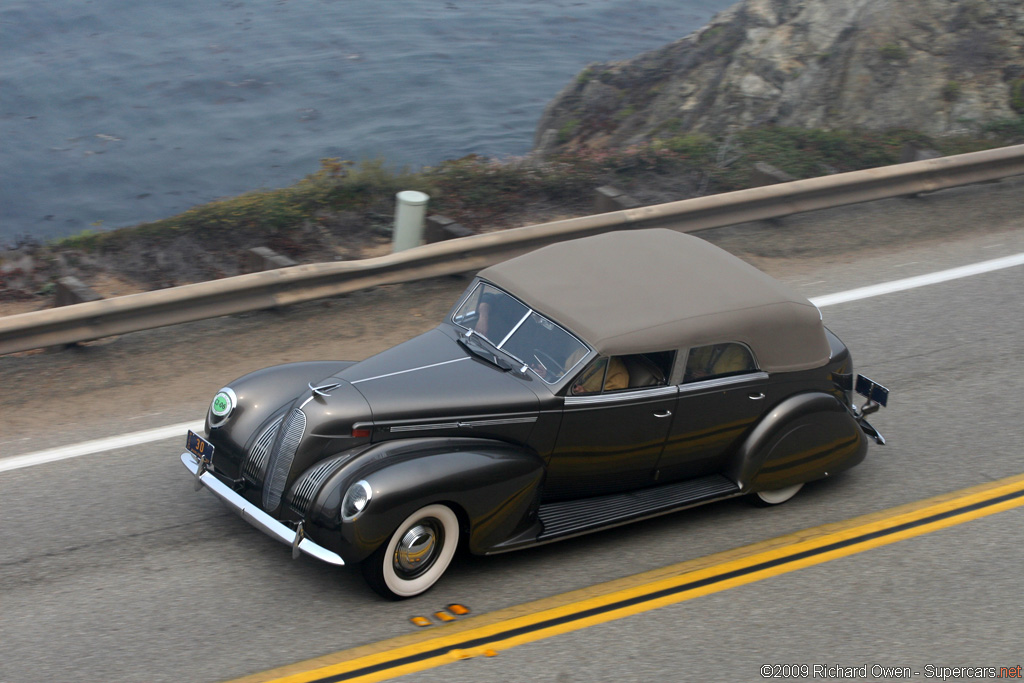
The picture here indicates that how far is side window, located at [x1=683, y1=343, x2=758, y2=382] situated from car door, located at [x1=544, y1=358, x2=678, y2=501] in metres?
0.19

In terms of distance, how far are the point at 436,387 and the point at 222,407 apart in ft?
4.59

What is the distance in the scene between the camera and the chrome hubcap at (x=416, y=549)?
18.0ft

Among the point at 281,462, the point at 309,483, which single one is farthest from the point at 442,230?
the point at 309,483

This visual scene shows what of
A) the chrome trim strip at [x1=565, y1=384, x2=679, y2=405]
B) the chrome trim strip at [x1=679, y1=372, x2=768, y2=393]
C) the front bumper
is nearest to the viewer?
the front bumper

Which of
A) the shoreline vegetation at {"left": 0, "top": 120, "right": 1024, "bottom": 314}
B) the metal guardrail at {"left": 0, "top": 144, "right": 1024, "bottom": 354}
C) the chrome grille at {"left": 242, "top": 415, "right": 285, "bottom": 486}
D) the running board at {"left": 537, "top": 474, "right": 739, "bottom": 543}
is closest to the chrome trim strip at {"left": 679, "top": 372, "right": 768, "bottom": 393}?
the running board at {"left": 537, "top": 474, "right": 739, "bottom": 543}

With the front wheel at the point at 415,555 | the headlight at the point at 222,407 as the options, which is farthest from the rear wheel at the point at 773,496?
the headlight at the point at 222,407

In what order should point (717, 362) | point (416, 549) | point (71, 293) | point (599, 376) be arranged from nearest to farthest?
point (416, 549)
point (599, 376)
point (717, 362)
point (71, 293)

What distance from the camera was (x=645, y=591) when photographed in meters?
5.84

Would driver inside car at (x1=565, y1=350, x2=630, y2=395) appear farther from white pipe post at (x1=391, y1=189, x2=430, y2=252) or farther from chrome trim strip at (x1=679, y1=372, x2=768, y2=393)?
white pipe post at (x1=391, y1=189, x2=430, y2=252)

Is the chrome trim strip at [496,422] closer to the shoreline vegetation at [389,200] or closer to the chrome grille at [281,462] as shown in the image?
the chrome grille at [281,462]

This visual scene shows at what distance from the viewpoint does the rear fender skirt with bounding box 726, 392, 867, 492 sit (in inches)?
255

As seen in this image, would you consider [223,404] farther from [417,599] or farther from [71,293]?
[71,293]

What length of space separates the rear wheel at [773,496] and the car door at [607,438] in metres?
0.93

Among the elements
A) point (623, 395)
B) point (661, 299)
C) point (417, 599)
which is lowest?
point (417, 599)
